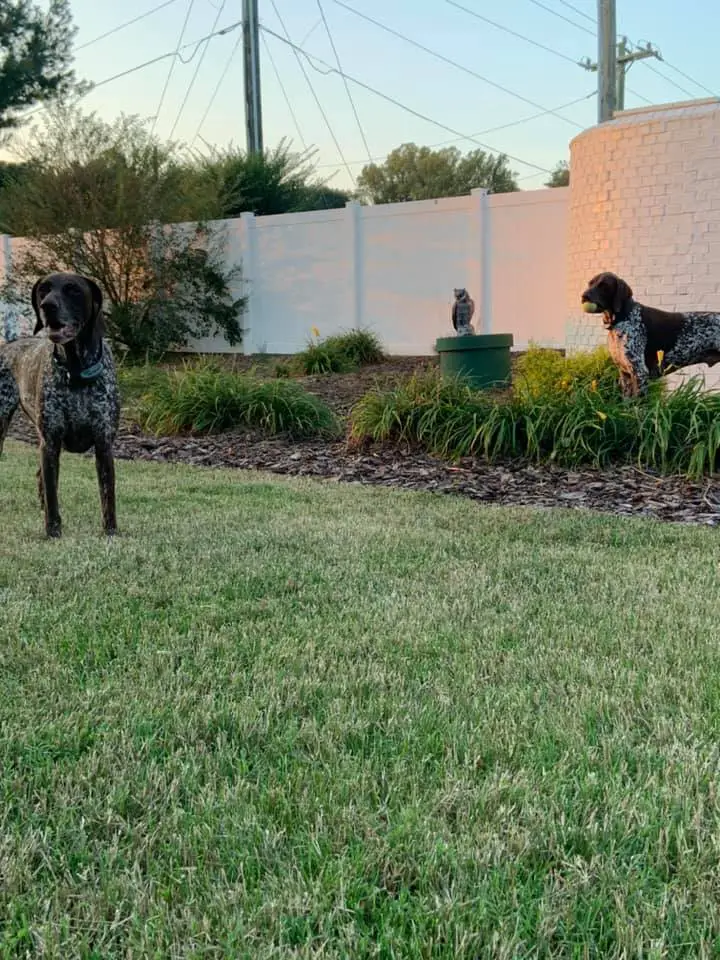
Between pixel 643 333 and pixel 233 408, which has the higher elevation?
pixel 643 333

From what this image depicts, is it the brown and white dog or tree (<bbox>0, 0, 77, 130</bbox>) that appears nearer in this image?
the brown and white dog

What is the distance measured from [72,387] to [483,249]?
10.1 m

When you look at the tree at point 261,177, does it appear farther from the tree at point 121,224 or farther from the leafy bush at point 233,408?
the leafy bush at point 233,408

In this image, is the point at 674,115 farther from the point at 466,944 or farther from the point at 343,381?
the point at 466,944

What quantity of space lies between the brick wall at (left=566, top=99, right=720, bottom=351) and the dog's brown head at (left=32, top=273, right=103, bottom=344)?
7.20 meters

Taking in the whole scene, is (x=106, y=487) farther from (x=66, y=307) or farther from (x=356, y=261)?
(x=356, y=261)

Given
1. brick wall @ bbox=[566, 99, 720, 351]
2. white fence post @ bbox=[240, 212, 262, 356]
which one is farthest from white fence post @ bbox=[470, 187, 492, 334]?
white fence post @ bbox=[240, 212, 262, 356]

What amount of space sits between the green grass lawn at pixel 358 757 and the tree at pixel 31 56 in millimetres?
17827

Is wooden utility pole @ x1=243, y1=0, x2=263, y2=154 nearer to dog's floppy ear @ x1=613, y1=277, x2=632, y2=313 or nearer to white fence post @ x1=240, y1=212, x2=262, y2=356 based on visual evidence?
white fence post @ x1=240, y1=212, x2=262, y2=356

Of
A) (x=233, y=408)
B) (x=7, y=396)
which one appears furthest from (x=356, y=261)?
(x=7, y=396)

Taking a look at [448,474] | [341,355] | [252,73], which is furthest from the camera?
[252,73]

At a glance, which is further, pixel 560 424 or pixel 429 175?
pixel 429 175

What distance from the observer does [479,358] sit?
9312mm

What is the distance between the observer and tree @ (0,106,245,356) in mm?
14297
